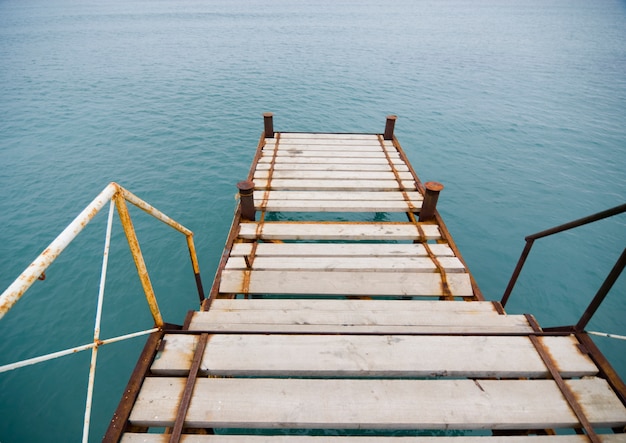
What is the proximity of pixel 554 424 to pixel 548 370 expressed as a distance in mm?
589

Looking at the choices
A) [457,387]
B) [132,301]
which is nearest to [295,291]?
[457,387]

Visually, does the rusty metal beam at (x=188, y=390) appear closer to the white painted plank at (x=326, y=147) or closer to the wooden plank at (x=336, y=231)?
the wooden plank at (x=336, y=231)

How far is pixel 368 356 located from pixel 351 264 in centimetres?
258

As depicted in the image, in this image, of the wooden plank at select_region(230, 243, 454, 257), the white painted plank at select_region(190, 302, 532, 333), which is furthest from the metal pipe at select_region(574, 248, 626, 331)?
the wooden plank at select_region(230, 243, 454, 257)

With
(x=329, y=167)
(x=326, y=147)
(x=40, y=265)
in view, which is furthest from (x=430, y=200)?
(x=40, y=265)

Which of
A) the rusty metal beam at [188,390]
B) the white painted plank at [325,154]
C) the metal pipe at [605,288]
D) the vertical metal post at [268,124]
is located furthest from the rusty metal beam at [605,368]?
the vertical metal post at [268,124]

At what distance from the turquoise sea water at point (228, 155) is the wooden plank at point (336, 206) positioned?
139 inches

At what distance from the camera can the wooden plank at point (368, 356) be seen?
11.5 ft

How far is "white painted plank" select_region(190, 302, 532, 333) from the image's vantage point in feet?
13.8

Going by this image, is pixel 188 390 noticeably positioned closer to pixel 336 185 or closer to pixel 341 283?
pixel 341 283

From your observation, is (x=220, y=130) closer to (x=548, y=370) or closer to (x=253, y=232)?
(x=253, y=232)

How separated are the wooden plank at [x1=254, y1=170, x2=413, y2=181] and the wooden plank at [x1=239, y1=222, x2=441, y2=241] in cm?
219

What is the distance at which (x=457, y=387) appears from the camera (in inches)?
134

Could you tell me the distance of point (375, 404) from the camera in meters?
3.22
